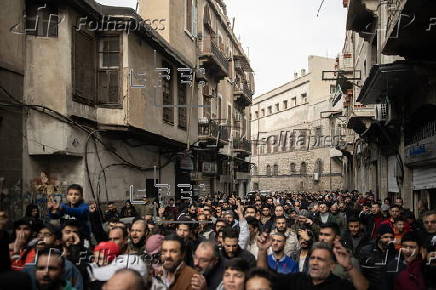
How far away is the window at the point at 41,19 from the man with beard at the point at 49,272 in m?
7.77

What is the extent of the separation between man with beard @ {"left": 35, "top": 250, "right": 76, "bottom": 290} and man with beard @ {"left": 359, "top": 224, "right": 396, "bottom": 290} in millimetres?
2951

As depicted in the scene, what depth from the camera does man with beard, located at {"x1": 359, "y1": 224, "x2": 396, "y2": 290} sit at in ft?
17.2

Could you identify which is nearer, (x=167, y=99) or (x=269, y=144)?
(x=167, y=99)

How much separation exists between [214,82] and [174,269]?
20.9 meters

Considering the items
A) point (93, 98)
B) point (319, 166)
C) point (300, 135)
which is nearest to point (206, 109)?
point (93, 98)

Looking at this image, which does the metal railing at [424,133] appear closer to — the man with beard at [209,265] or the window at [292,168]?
the man with beard at [209,265]

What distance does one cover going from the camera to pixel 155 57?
15.3 m

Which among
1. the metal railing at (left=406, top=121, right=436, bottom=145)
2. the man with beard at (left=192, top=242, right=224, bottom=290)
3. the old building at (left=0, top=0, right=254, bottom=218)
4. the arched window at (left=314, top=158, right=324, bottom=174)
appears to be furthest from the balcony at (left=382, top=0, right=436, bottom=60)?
the arched window at (left=314, top=158, right=324, bottom=174)

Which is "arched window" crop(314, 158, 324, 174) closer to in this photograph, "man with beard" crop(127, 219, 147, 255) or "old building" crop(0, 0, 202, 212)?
"old building" crop(0, 0, 202, 212)

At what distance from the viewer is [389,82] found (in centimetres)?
1337

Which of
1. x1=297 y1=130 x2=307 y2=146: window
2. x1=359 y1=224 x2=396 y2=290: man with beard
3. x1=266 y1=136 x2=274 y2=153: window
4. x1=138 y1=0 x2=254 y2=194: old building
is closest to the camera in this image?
x1=359 y1=224 x2=396 y2=290: man with beard

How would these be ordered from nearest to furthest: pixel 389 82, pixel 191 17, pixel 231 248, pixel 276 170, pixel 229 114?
pixel 231 248
pixel 389 82
pixel 191 17
pixel 229 114
pixel 276 170

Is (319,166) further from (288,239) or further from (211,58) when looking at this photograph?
(288,239)

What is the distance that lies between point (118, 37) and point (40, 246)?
862 cm
